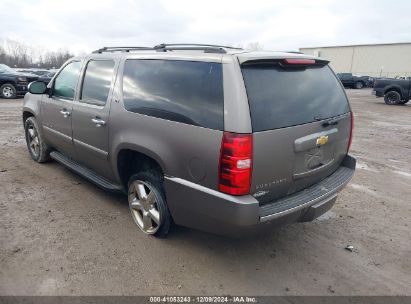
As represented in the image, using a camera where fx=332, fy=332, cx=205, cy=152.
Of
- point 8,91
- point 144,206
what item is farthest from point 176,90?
point 8,91

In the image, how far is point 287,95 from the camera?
272 cm

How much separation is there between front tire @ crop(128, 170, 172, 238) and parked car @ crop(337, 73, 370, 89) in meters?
33.3

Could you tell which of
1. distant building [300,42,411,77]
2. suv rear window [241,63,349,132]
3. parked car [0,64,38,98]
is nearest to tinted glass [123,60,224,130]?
suv rear window [241,63,349,132]

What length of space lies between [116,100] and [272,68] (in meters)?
1.60

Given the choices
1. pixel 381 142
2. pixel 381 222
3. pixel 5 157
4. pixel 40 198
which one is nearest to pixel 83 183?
pixel 40 198

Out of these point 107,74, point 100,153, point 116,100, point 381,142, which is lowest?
point 381,142

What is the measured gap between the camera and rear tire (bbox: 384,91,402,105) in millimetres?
17281

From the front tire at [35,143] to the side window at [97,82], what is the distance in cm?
164

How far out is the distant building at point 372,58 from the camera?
2023 inches

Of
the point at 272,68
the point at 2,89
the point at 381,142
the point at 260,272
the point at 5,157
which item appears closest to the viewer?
the point at 272,68

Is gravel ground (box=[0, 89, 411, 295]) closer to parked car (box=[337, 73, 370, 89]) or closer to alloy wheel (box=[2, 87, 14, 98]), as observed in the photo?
alloy wheel (box=[2, 87, 14, 98])

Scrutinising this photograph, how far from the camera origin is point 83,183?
Answer: 4.62 meters

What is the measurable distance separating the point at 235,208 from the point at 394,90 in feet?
59.4

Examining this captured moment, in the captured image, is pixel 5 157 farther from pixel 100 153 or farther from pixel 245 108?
pixel 245 108
